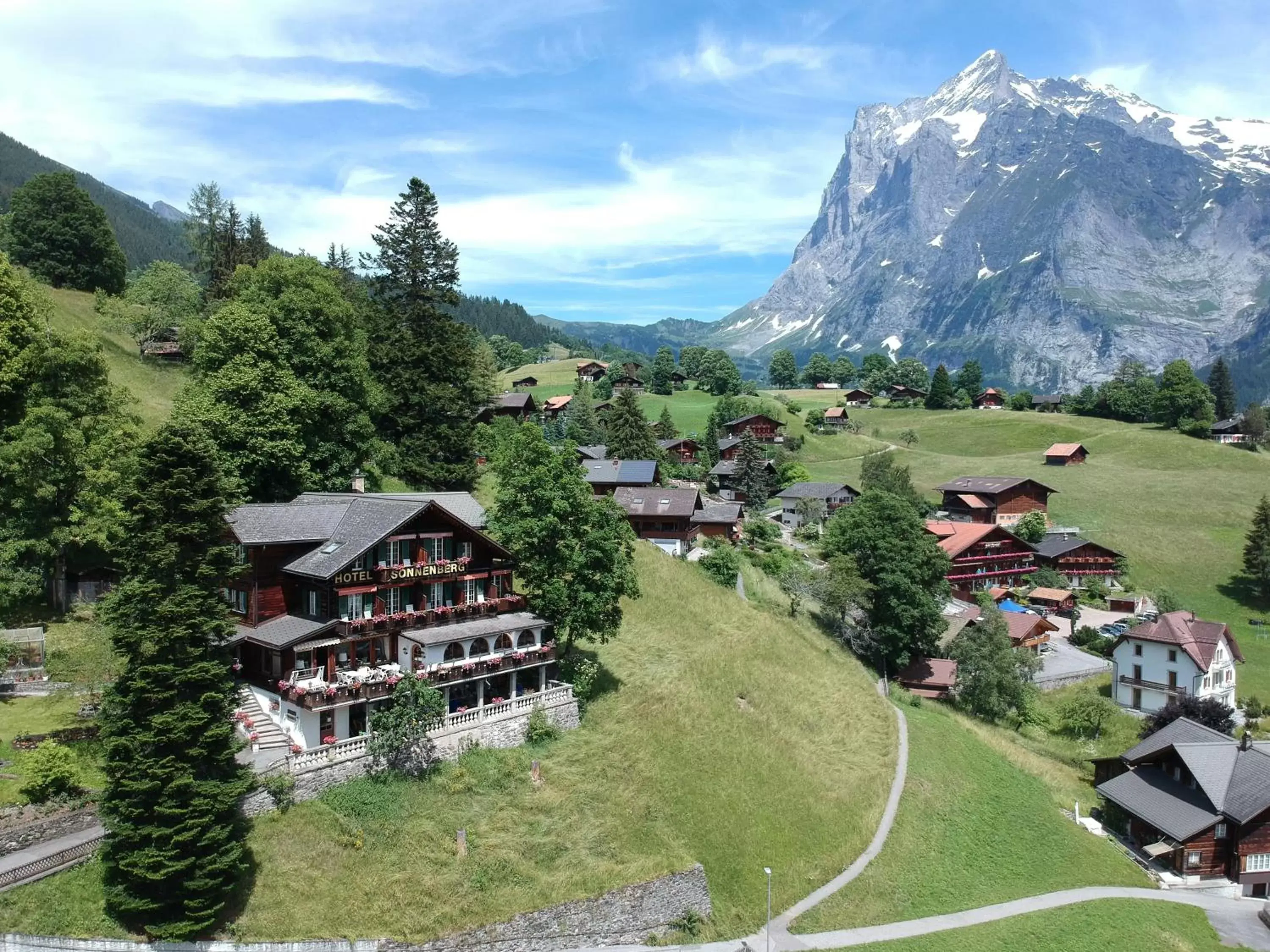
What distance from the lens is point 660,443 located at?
4796 inches

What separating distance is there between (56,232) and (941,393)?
529 feet

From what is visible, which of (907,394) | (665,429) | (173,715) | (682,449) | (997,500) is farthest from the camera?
(907,394)

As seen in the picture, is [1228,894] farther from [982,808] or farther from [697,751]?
[697,751]

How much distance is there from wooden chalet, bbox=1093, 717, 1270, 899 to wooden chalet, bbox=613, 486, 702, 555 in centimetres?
3794

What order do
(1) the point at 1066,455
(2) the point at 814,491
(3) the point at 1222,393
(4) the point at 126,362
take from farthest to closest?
(3) the point at 1222,393 → (1) the point at 1066,455 → (2) the point at 814,491 → (4) the point at 126,362

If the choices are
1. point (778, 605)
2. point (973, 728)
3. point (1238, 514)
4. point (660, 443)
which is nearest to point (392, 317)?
point (778, 605)

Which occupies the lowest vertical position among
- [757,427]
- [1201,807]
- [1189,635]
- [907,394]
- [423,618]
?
[1201,807]

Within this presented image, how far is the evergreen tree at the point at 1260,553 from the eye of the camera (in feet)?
285

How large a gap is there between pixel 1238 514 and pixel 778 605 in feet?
254

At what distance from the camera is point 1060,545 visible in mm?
98375

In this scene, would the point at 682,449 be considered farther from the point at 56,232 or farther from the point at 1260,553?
the point at 56,232

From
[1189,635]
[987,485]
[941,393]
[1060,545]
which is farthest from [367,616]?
[941,393]

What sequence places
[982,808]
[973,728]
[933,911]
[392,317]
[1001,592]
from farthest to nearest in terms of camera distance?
[1001,592] < [392,317] < [973,728] < [982,808] < [933,911]

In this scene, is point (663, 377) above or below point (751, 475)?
above
